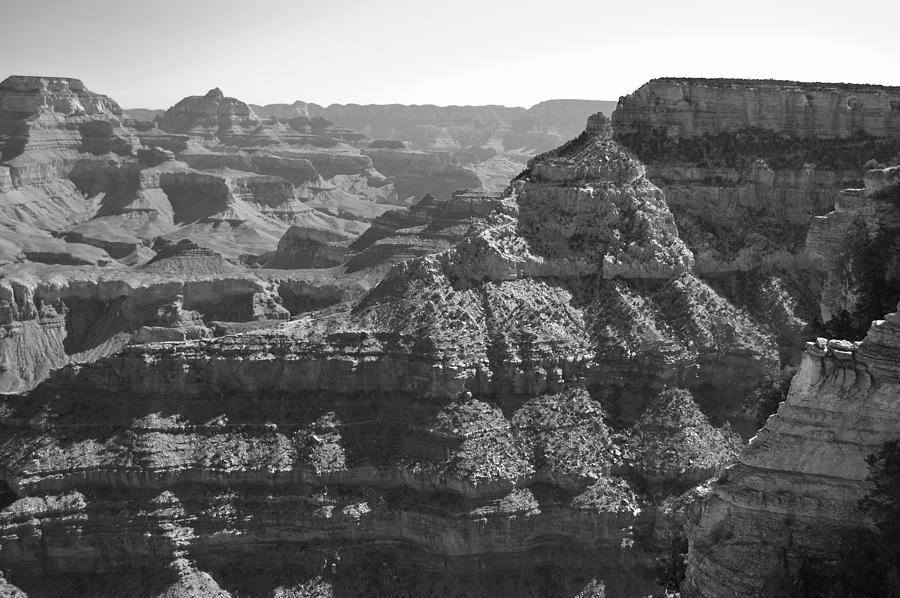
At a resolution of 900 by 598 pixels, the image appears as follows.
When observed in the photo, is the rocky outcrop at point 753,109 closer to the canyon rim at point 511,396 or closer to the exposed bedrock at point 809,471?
the canyon rim at point 511,396

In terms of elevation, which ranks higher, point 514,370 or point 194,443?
point 514,370

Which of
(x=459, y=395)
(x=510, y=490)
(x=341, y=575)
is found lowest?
(x=341, y=575)

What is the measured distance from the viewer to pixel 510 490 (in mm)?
49938

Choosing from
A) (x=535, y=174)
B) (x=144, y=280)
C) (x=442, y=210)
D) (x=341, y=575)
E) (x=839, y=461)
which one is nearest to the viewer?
(x=839, y=461)

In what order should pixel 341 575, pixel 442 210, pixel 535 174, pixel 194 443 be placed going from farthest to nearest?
pixel 442 210 < pixel 535 174 < pixel 194 443 < pixel 341 575

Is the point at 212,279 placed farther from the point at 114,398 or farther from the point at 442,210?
the point at 114,398

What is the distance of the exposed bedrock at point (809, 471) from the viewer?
2578 centimetres

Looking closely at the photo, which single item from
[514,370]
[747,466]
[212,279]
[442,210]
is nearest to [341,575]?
[514,370]

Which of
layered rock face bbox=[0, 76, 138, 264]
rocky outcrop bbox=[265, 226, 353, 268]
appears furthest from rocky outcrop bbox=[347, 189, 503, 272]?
layered rock face bbox=[0, 76, 138, 264]

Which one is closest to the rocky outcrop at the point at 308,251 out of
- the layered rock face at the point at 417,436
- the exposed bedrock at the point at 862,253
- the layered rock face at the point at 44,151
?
the layered rock face at the point at 44,151

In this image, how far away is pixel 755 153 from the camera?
65875 millimetres

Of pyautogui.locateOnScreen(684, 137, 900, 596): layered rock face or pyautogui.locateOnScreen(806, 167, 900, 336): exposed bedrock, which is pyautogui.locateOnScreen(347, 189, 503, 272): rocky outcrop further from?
pyautogui.locateOnScreen(684, 137, 900, 596): layered rock face

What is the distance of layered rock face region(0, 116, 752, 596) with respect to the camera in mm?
49812

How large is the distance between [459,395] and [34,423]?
77.2 feet
